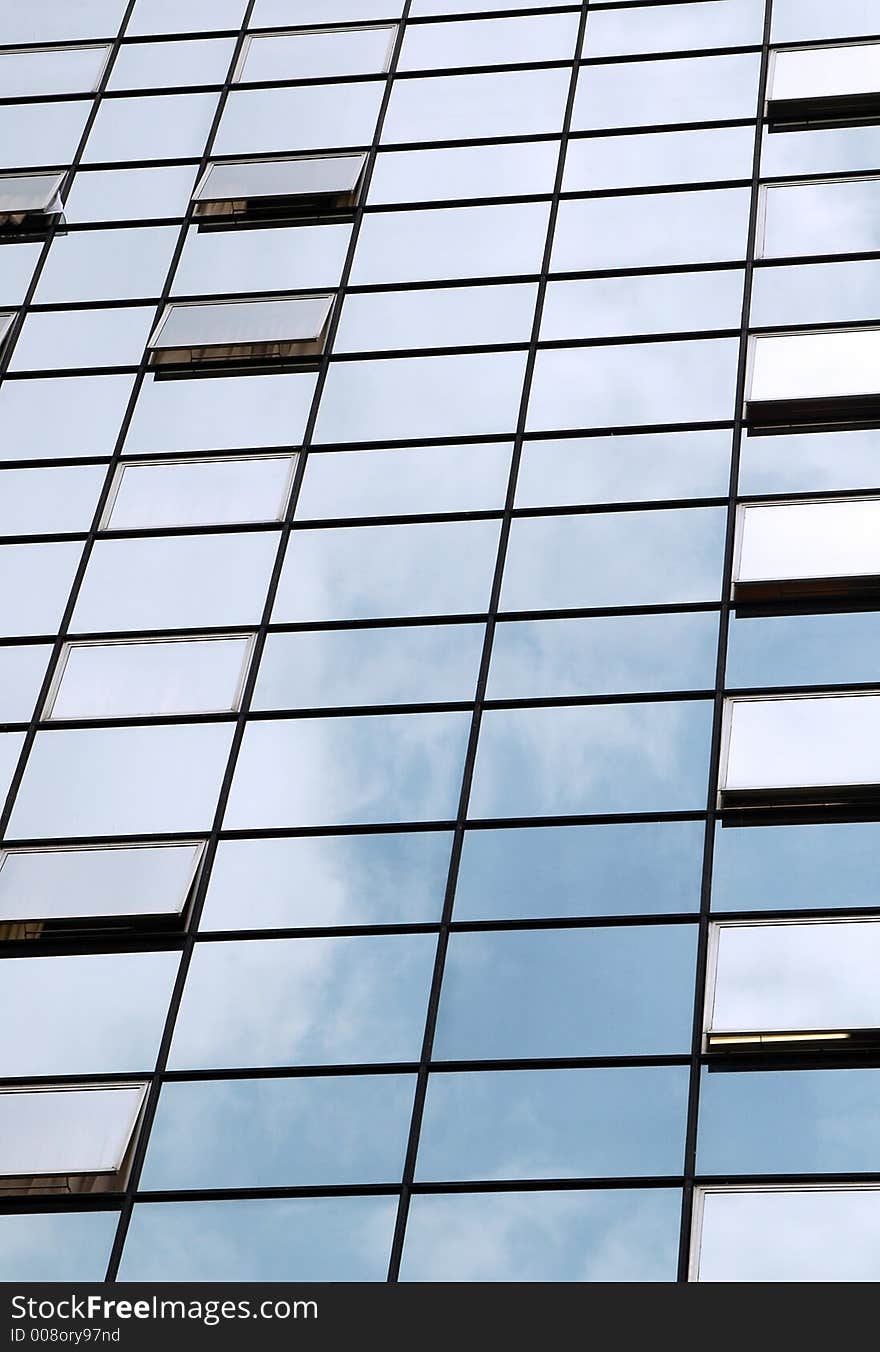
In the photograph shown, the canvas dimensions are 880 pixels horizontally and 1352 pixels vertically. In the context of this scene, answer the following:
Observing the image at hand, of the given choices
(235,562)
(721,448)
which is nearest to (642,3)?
(721,448)

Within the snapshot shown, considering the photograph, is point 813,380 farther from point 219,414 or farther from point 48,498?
point 48,498

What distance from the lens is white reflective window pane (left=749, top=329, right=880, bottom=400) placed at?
28688 millimetres

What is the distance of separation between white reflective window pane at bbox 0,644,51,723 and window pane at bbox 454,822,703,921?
6.23 m

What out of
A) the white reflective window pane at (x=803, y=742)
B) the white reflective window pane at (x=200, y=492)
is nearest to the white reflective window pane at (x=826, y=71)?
the white reflective window pane at (x=200, y=492)

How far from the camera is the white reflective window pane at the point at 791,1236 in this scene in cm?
2008

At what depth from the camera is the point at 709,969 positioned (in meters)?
22.5

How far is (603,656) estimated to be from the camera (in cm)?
2592

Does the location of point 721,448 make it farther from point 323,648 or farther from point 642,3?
point 642,3

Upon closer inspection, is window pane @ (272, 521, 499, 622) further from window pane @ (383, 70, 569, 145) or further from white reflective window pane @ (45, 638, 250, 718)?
window pane @ (383, 70, 569, 145)

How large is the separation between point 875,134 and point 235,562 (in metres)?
12.8

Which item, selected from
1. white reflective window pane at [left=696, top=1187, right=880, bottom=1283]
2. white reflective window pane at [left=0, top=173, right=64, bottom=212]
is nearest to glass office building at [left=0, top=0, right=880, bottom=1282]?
white reflective window pane at [left=696, top=1187, right=880, bottom=1283]

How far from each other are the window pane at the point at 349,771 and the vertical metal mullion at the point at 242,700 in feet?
0.66

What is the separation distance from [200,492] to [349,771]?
5694 mm

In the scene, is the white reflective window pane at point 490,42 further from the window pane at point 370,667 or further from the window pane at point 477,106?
the window pane at point 370,667
